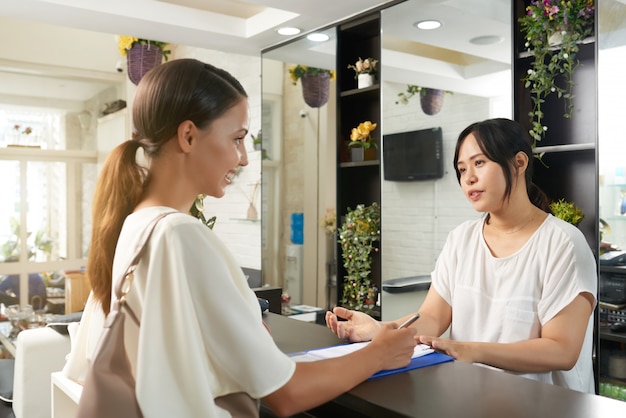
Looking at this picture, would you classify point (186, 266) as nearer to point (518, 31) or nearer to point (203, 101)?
point (203, 101)

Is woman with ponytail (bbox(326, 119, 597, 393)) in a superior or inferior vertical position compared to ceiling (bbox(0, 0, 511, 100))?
inferior

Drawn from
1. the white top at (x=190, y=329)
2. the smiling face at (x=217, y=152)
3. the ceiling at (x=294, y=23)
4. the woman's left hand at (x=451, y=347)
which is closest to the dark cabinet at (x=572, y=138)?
the ceiling at (x=294, y=23)

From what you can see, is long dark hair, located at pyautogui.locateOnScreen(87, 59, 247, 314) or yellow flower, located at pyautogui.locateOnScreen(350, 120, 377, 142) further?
yellow flower, located at pyautogui.locateOnScreen(350, 120, 377, 142)

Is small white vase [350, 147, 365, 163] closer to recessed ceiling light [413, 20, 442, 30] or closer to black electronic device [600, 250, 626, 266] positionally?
recessed ceiling light [413, 20, 442, 30]

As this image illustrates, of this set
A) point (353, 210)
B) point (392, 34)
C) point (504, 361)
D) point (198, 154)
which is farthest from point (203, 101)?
point (353, 210)

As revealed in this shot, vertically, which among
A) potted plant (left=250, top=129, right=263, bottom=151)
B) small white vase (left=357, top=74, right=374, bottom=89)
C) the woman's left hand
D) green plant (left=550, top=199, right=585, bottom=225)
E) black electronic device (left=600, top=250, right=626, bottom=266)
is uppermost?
small white vase (left=357, top=74, right=374, bottom=89)

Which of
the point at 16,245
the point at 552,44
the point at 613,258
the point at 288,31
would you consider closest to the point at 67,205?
the point at 16,245

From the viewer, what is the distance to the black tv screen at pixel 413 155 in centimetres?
336

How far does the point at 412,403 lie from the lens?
1123 mm

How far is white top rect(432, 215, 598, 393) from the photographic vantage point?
1798 millimetres

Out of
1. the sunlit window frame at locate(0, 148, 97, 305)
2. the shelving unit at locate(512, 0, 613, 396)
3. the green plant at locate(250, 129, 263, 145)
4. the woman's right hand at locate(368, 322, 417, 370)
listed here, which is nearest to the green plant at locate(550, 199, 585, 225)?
the shelving unit at locate(512, 0, 613, 396)

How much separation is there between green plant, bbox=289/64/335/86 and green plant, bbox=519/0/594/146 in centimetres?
185

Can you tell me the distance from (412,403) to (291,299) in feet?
12.6

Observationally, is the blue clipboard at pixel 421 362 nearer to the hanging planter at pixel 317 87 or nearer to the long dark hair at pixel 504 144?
the long dark hair at pixel 504 144
